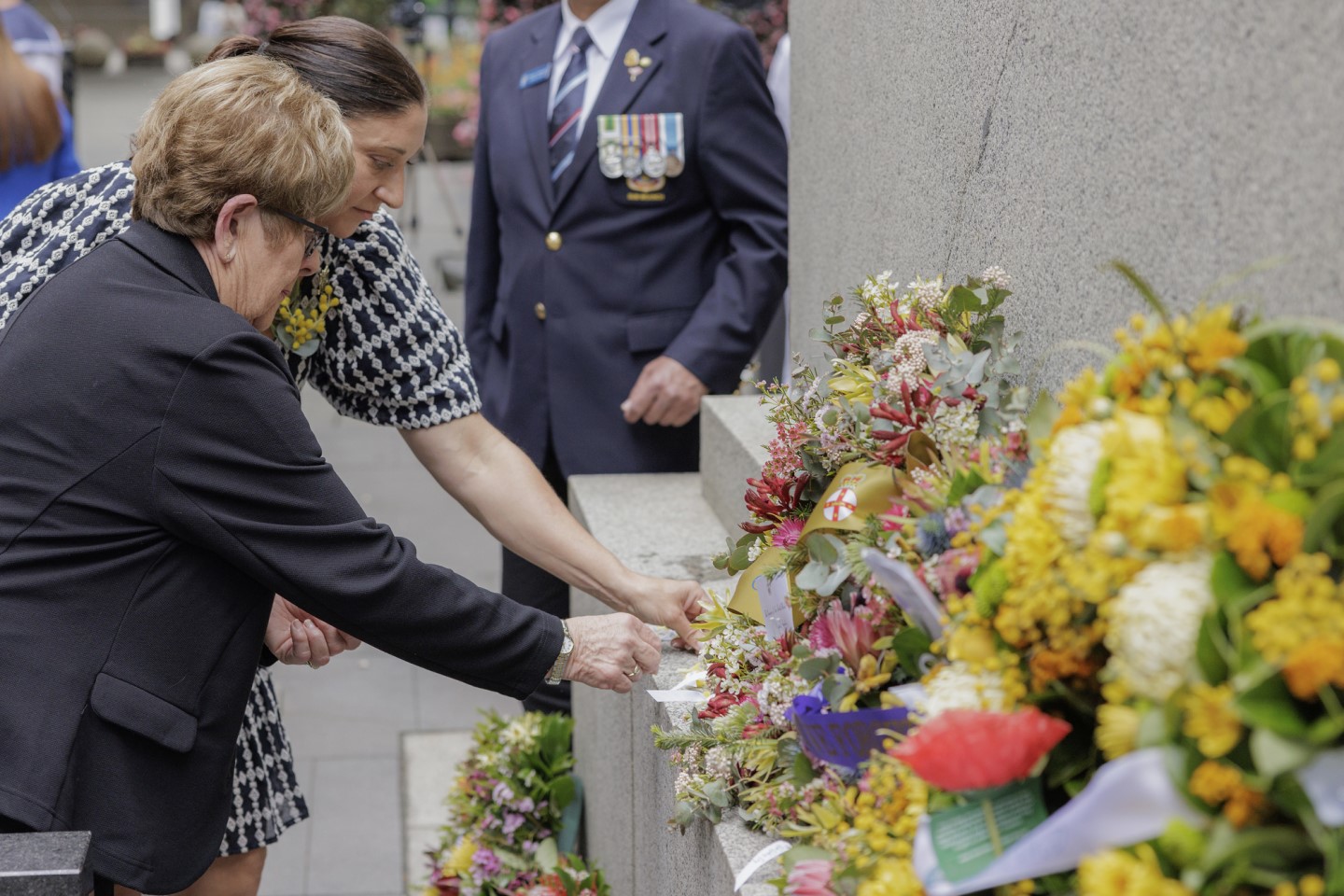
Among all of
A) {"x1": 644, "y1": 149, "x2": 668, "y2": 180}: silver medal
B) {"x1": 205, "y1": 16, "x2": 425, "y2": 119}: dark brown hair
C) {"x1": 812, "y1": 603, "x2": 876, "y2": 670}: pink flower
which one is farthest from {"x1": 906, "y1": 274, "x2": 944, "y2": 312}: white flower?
{"x1": 644, "y1": 149, "x2": 668, "y2": 180}: silver medal

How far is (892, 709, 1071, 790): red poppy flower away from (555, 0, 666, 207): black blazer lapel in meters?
2.66

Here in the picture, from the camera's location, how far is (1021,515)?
3.91 feet

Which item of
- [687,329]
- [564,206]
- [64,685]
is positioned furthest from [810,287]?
[64,685]

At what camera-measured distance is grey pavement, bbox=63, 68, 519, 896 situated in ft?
13.4

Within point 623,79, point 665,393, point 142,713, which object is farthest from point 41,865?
point 623,79

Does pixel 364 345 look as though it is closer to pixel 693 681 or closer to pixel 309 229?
pixel 309 229

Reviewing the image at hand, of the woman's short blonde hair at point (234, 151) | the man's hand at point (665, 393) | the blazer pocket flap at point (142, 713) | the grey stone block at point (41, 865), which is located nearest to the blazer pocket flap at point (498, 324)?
the man's hand at point (665, 393)

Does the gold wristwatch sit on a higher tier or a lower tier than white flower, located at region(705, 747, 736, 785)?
lower

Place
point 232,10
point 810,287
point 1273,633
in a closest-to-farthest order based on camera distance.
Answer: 1. point 1273,633
2. point 810,287
3. point 232,10

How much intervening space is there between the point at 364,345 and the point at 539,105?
1.30m

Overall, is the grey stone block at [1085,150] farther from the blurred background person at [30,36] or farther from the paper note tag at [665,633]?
the blurred background person at [30,36]

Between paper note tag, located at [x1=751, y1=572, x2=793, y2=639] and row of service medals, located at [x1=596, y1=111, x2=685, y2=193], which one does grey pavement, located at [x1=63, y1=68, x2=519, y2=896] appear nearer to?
row of service medals, located at [x1=596, y1=111, x2=685, y2=193]

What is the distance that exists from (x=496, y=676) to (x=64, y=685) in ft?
1.88

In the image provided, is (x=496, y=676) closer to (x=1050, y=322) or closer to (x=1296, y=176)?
(x=1050, y=322)
